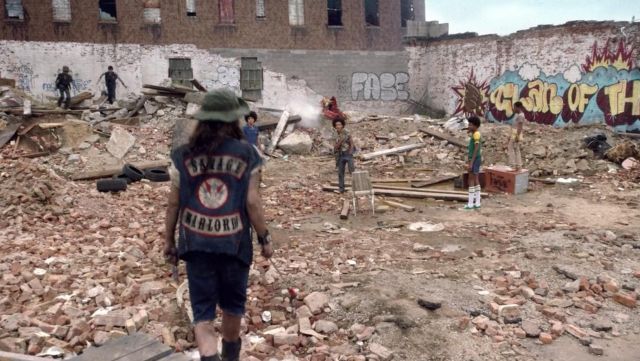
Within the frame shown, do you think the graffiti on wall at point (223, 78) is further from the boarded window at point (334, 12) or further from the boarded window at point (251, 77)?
the boarded window at point (334, 12)

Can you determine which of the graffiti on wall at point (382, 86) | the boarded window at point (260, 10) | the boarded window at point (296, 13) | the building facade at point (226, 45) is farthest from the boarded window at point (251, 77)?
the graffiti on wall at point (382, 86)

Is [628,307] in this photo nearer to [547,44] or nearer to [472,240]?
[472,240]

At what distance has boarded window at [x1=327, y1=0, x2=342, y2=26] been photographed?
2445cm

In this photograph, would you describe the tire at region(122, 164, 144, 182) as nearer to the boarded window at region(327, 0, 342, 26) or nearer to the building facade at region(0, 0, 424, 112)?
the building facade at region(0, 0, 424, 112)

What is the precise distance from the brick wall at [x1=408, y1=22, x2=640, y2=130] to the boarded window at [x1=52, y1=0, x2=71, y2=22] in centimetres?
1647

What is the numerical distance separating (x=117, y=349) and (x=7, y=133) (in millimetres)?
12775

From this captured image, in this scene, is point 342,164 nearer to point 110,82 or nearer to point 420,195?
point 420,195

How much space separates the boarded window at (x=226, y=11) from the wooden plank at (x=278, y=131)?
8.47m

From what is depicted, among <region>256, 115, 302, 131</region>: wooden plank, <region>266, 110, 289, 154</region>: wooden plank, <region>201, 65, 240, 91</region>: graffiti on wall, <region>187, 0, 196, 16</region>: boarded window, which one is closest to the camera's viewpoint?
<region>266, 110, 289, 154</region>: wooden plank

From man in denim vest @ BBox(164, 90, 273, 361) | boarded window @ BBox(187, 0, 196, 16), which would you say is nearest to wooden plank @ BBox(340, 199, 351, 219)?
man in denim vest @ BBox(164, 90, 273, 361)

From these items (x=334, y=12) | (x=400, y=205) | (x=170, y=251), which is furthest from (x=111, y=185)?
(x=334, y=12)

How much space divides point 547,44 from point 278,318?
16.0m

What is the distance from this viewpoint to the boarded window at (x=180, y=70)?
73.7 ft

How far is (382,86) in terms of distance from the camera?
2494cm
